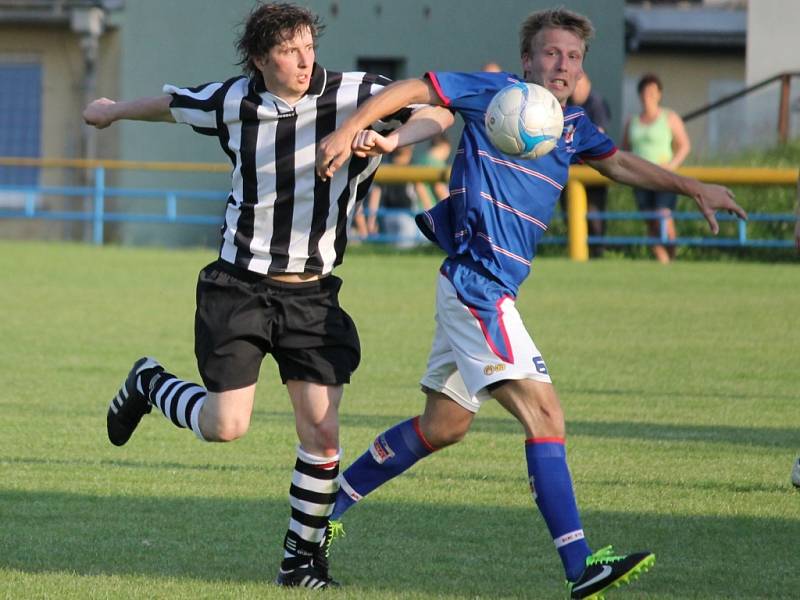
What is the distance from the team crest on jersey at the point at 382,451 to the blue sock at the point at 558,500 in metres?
0.80

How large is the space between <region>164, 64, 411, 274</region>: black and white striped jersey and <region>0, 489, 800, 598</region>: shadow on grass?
1078 millimetres

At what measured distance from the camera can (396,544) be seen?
18.7 feet

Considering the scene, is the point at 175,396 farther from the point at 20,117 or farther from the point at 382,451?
the point at 20,117

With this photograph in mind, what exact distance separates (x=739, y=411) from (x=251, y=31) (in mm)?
4663

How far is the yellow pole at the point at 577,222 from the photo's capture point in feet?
59.0

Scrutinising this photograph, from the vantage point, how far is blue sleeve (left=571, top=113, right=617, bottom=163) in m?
5.49

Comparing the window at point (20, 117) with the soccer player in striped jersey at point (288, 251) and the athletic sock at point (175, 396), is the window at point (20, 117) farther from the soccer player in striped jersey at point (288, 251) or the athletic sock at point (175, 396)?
the soccer player in striped jersey at point (288, 251)

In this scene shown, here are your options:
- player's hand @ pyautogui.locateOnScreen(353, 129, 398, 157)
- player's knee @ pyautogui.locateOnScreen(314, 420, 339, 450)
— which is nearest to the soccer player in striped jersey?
player's knee @ pyautogui.locateOnScreen(314, 420, 339, 450)

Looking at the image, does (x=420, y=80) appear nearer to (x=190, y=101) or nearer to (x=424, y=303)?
(x=190, y=101)

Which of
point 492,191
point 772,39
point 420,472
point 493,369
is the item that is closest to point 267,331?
point 493,369

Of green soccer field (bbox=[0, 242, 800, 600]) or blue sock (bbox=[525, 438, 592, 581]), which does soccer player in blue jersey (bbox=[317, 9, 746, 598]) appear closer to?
blue sock (bbox=[525, 438, 592, 581])

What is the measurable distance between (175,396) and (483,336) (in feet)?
4.40

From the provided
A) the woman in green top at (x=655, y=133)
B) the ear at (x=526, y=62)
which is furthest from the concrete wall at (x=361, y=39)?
the ear at (x=526, y=62)

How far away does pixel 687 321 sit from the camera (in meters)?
13.2
